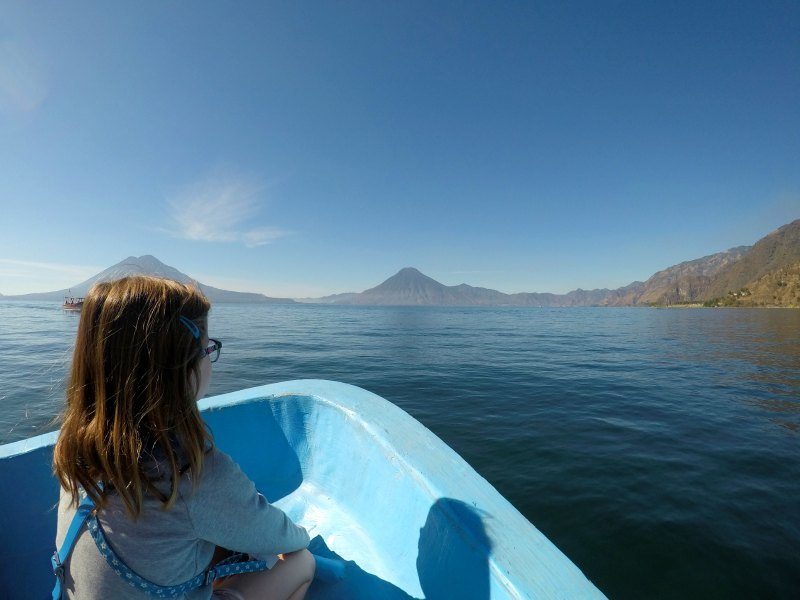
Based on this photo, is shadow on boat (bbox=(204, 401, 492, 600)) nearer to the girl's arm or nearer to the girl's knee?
the girl's knee

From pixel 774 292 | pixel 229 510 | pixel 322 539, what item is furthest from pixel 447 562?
pixel 774 292

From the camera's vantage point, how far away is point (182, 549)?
3.82 feet

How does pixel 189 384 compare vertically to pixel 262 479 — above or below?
above

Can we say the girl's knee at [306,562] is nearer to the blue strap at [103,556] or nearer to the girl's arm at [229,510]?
the girl's arm at [229,510]

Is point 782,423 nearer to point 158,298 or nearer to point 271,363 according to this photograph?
point 158,298

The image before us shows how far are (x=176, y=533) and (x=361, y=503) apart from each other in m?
1.69

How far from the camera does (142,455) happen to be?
113cm

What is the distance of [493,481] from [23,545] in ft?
15.5

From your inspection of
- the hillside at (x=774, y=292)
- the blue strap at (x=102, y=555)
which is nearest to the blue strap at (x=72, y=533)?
the blue strap at (x=102, y=555)

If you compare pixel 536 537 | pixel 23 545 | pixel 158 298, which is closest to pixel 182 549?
pixel 158 298

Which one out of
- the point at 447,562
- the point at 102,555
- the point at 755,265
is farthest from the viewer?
the point at 755,265

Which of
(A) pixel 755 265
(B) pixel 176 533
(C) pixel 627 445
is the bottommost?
(C) pixel 627 445

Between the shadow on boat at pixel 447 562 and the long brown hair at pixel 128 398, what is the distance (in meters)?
1.17

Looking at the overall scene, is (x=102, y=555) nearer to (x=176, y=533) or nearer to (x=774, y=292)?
(x=176, y=533)
